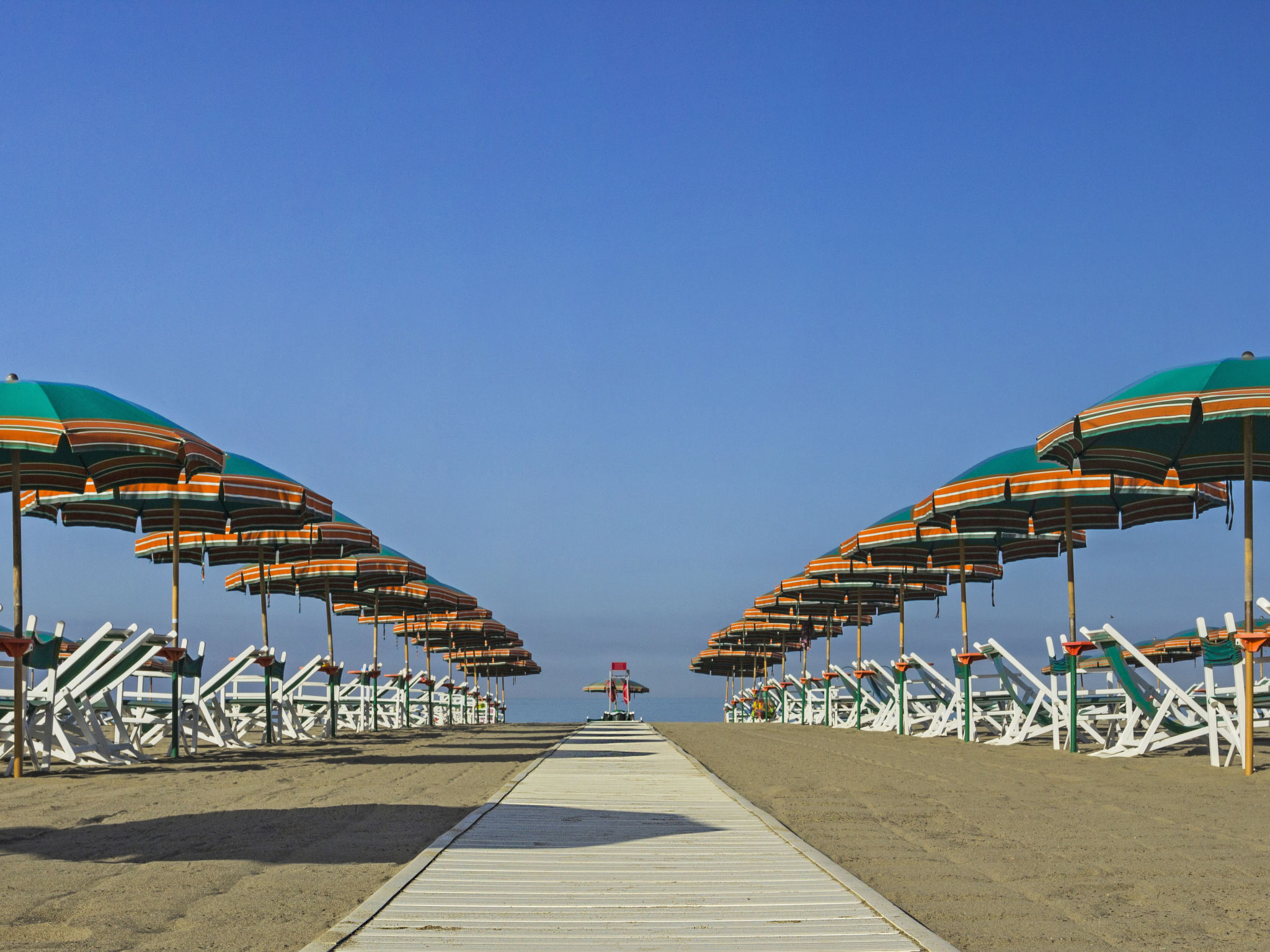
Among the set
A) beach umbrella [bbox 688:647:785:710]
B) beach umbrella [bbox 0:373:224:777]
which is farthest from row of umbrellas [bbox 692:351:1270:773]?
beach umbrella [bbox 688:647:785:710]

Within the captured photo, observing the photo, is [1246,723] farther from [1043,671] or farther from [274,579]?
[274,579]

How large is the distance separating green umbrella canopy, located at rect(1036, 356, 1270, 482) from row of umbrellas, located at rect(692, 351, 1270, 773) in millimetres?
13

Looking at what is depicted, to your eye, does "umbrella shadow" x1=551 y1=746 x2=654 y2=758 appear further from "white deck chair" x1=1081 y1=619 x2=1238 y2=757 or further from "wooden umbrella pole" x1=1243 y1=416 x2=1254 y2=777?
"wooden umbrella pole" x1=1243 y1=416 x2=1254 y2=777

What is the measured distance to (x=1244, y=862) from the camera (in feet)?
16.7

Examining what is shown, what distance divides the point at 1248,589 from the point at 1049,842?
4924mm

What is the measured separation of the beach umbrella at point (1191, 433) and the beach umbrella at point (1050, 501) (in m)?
0.68

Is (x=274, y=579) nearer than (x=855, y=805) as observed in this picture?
No

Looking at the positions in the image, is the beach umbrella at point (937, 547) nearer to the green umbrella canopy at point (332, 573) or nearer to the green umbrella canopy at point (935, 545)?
the green umbrella canopy at point (935, 545)

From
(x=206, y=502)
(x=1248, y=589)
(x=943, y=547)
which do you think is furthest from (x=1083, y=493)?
(x=206, y=502)

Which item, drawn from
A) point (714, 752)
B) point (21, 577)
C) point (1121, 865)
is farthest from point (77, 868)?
point (714, 752)

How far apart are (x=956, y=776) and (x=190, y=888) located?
22.2 feet

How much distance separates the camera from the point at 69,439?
9.01 m

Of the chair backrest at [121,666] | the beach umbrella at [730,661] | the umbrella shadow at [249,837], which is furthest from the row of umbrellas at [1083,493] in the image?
the beach umbrella at [730,661]

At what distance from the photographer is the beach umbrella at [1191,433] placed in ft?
30.1
